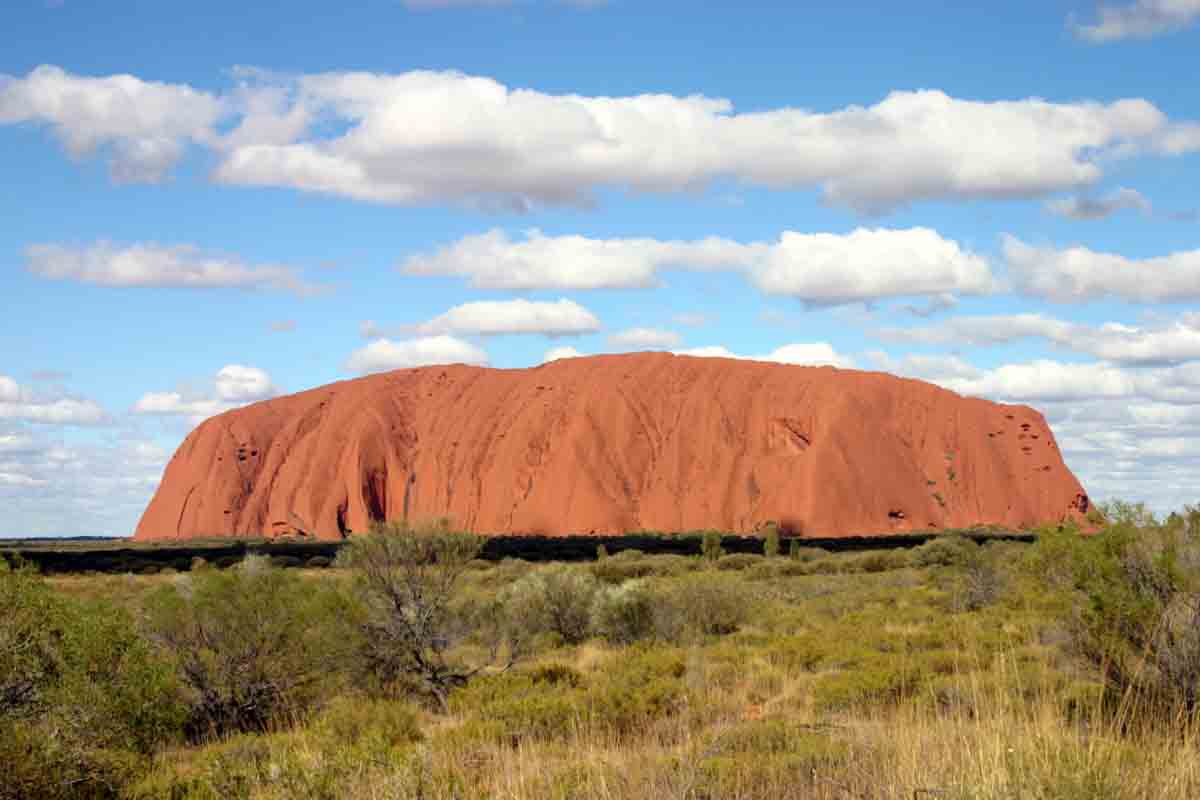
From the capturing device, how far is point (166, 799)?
24.5ft

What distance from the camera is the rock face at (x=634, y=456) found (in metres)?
81.0

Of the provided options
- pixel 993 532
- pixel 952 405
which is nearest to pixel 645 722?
pixel 993 532

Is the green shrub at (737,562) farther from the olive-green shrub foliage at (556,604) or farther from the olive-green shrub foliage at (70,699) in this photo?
the olive-green shrub foliage at (70,699)

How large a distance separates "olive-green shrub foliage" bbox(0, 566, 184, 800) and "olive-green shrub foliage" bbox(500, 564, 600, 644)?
425 inches

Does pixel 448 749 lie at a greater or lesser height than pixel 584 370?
lesser

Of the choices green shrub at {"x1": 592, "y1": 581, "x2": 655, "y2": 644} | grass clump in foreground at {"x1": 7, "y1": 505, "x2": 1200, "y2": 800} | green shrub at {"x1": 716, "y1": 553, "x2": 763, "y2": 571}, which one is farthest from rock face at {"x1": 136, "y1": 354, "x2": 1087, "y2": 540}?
grass clump in foreground at {"x1": 7, "y1": 505, "x2": 1200, "y2": 800}

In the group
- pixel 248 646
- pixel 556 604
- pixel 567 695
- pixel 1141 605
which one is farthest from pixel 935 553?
pixel 248 646

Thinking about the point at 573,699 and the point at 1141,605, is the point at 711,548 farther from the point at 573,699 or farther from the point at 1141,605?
the point at 1141,605

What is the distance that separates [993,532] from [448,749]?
71.0 metres

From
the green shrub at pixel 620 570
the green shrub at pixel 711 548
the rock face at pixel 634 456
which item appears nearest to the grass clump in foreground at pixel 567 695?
the green shrub at pixel 620 570

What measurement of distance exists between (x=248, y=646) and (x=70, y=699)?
5.29 m

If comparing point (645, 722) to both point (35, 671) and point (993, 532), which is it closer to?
point (35, 671)

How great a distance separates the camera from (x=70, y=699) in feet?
26.1

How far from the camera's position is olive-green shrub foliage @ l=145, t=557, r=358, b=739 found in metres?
12.7
